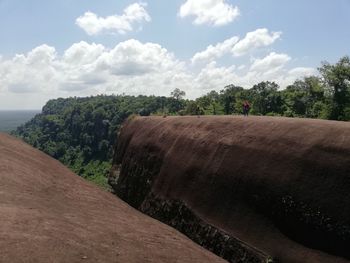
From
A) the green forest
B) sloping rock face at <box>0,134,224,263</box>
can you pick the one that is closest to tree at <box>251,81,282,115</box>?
the green forest

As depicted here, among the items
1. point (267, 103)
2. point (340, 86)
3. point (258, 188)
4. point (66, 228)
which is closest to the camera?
point (66, 228)

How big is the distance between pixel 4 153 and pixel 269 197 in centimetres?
1485

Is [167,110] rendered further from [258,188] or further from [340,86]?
[258,188]

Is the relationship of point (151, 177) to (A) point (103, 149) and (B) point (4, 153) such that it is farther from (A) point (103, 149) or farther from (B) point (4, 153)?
(A) point (103, 149)

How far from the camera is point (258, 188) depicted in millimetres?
21797

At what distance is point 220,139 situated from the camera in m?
27.3

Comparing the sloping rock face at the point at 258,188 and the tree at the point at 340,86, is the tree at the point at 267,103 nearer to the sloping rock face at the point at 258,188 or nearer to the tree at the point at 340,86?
the tree at the point at 340,86

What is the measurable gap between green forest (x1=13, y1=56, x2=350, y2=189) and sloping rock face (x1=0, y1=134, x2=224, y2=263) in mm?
31782

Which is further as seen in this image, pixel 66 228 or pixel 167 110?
pixel 167 110

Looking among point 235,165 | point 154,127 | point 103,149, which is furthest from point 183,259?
point 103,149

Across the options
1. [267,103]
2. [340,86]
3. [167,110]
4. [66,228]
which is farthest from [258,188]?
[167,110]

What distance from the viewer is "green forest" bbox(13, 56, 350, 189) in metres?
46.6

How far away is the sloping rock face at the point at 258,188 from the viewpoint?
723 inches

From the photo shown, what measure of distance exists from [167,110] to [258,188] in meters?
63.4
